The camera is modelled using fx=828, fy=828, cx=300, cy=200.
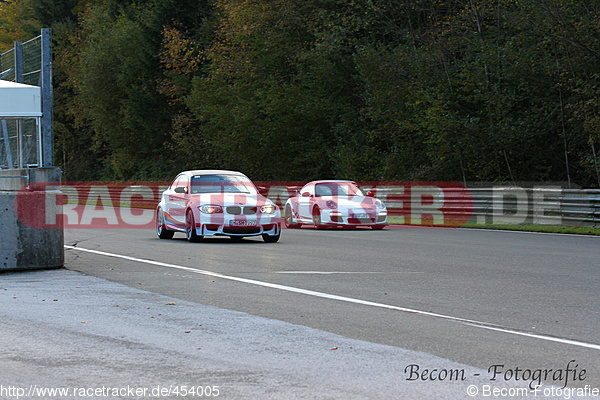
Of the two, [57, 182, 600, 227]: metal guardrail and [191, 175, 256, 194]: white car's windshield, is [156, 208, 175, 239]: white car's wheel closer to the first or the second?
[191, 175, 256, 194]: white car's windshield

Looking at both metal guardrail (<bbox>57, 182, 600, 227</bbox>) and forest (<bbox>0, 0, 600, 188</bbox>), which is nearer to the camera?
metal guardrail (<bbox>57, 182, 600, 227</bbox>)

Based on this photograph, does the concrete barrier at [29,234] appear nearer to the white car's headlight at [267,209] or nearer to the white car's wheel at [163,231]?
the white car's headlight at [267,209]

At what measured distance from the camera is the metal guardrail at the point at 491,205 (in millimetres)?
20594

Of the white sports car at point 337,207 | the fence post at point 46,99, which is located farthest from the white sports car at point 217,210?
the fence post at point 46,99

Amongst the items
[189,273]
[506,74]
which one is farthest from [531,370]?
[506,74]

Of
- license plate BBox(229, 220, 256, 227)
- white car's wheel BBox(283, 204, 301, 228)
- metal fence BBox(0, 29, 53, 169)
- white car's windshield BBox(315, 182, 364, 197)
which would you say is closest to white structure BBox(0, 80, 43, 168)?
metal fence BBox(0, 29, 53, 169)

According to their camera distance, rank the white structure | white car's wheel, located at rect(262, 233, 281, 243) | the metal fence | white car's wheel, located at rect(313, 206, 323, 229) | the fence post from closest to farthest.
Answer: the fence post < the metal fence < the white structure < white car's wheel, located at rect(262, 233, 281, 243) < white car's wheel, located at rect(313, 206, 323, 229)

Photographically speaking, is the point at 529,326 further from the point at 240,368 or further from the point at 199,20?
the point at 199,20

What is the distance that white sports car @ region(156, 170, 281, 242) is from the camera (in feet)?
55.1

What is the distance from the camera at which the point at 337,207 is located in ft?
70.2

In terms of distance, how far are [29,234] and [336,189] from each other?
38.0 ft

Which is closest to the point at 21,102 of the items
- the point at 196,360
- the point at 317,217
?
the point at 317,217

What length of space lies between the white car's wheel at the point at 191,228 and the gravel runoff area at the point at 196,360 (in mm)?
8673

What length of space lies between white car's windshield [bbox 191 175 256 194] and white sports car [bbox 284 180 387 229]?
12.2 ft
